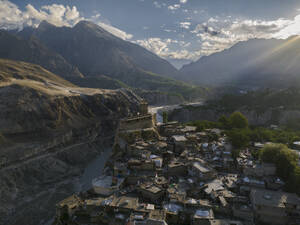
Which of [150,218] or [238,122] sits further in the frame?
[238,122]

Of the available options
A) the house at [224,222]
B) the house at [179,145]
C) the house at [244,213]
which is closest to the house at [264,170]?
the house at [244,213]

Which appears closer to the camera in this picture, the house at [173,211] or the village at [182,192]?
the house at [173,211]

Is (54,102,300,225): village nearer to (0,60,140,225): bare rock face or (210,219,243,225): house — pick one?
(210,219,243,225): house

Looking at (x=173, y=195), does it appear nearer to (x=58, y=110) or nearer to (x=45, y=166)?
(x=45, y=166)

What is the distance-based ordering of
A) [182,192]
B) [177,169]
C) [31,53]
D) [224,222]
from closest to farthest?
1. [224,222]
2. [182,192]
3. [177,169]
4. [31,53]

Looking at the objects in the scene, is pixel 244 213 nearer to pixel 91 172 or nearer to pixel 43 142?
pixel 91 172

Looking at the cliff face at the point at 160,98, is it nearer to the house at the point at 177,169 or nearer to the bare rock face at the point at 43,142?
the bare rock face at the point at 43,142

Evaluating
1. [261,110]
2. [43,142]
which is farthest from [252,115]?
[43,142]
